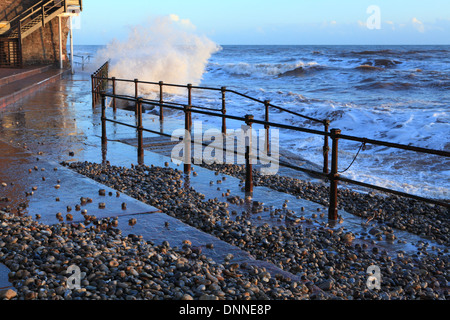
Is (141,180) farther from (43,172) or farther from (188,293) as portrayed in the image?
(188,293)

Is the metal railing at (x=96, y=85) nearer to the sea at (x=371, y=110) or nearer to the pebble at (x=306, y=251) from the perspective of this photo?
the sea at (x=371, y=110)

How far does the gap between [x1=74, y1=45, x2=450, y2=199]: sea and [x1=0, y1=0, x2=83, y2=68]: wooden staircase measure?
16.5ft

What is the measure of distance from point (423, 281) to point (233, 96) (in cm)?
1985

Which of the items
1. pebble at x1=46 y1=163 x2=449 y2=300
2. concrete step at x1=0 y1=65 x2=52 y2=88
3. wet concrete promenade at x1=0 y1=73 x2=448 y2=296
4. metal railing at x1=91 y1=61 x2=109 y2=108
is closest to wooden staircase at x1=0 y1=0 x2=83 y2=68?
concrete step at x1=0 y1=65 x2=52 y2=88

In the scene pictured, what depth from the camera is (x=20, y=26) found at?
25.5 meters

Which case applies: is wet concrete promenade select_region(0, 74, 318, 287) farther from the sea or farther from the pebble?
the sea


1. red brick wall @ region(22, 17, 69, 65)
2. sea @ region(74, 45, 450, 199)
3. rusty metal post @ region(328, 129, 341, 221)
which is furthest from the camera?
red brick wall @ region(22, 17, 69, 65)

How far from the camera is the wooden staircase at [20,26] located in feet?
84.2

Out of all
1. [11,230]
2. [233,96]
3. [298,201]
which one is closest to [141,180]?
[298,201]

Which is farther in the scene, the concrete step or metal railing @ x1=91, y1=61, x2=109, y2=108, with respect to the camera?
the concrete step

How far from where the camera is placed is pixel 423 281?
3.84m

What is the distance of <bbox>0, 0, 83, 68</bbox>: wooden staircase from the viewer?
25672 mm

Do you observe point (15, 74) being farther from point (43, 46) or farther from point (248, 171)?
point (248, 171)

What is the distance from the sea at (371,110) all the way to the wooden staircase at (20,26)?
5015 millimetres
